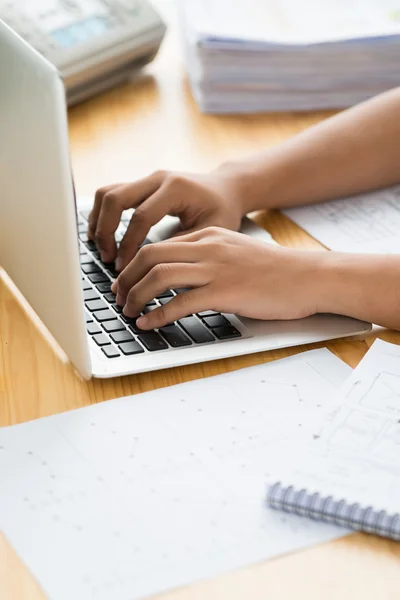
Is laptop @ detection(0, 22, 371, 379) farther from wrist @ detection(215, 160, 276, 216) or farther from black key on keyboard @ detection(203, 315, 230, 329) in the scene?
wrist @ detection(215, 160, 276, 216)

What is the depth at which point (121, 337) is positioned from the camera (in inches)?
28.7

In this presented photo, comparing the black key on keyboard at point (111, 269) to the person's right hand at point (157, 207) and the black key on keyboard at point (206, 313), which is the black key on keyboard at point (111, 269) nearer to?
the person's right hand at point (157, 207)

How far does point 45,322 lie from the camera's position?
2.45 feet

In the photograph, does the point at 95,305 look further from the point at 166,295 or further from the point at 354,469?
the point at 354,469

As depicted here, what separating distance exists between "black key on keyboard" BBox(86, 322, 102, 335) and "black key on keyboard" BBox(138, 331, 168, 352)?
4cm

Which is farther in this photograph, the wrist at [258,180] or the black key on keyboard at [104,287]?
the wrist at [258,180]

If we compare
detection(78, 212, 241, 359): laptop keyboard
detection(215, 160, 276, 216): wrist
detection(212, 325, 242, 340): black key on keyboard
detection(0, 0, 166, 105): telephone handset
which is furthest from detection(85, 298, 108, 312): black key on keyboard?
detection(0, 0, 166, 105): telephone handset

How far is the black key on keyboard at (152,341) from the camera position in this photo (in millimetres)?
720

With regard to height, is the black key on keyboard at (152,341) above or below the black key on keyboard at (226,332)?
above

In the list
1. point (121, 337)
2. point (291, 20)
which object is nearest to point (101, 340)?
point (121, 337)

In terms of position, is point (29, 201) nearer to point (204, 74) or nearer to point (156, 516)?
point (156, 516)

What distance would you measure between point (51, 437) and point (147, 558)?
0.46 ft

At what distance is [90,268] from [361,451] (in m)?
0.36

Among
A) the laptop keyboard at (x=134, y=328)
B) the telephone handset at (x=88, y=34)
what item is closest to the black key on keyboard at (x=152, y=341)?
the laptop keyboard at (x=134, y=328)
